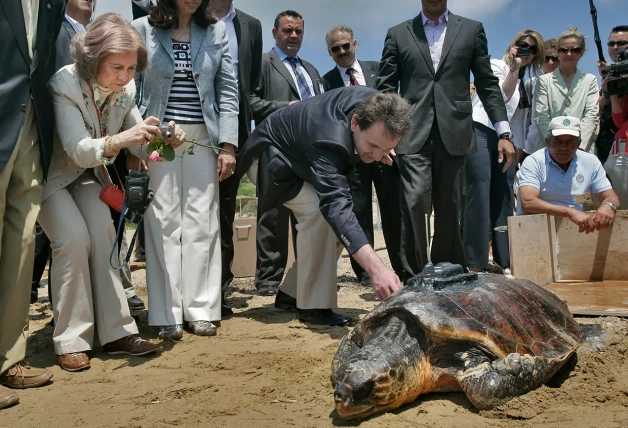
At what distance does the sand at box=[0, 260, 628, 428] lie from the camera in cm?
262

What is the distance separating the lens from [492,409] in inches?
104

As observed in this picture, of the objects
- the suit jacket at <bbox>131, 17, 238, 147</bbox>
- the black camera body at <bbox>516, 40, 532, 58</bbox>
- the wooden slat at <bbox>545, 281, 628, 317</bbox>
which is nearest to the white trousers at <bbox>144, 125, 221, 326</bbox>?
the suit jacket at <bbox>131, 17, 238, 147</bbox>

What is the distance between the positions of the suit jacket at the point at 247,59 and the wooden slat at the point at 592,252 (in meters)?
2.28

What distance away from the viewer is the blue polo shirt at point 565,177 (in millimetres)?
4844

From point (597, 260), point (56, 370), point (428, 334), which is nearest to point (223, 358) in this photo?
point (56, 370)

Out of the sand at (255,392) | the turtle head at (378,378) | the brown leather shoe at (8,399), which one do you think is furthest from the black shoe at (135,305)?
the turtle head at (378,378)

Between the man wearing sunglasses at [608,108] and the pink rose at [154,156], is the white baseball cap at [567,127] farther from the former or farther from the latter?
the pink rose at [154,156]

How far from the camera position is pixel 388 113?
3.38 metres

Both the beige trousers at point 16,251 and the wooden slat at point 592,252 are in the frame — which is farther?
the wooden slat at point 592,252

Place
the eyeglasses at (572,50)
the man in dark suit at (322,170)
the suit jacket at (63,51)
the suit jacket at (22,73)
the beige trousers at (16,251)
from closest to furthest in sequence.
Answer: the suit jacket at (22,73), the beige trousers at (16,251), the man in dark suit at (322,170), the suit jacket at (63,51), the eyeglasses at (572,50)

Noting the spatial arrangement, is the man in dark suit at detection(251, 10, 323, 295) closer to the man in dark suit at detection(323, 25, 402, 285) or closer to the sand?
the man in dark suit at detection(323, 25, 402, 285)

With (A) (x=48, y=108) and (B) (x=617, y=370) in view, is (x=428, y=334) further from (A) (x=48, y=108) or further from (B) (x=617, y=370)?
(A) (x=48, y=108)

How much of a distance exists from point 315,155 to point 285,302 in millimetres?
1316

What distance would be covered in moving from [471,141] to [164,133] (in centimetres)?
232
